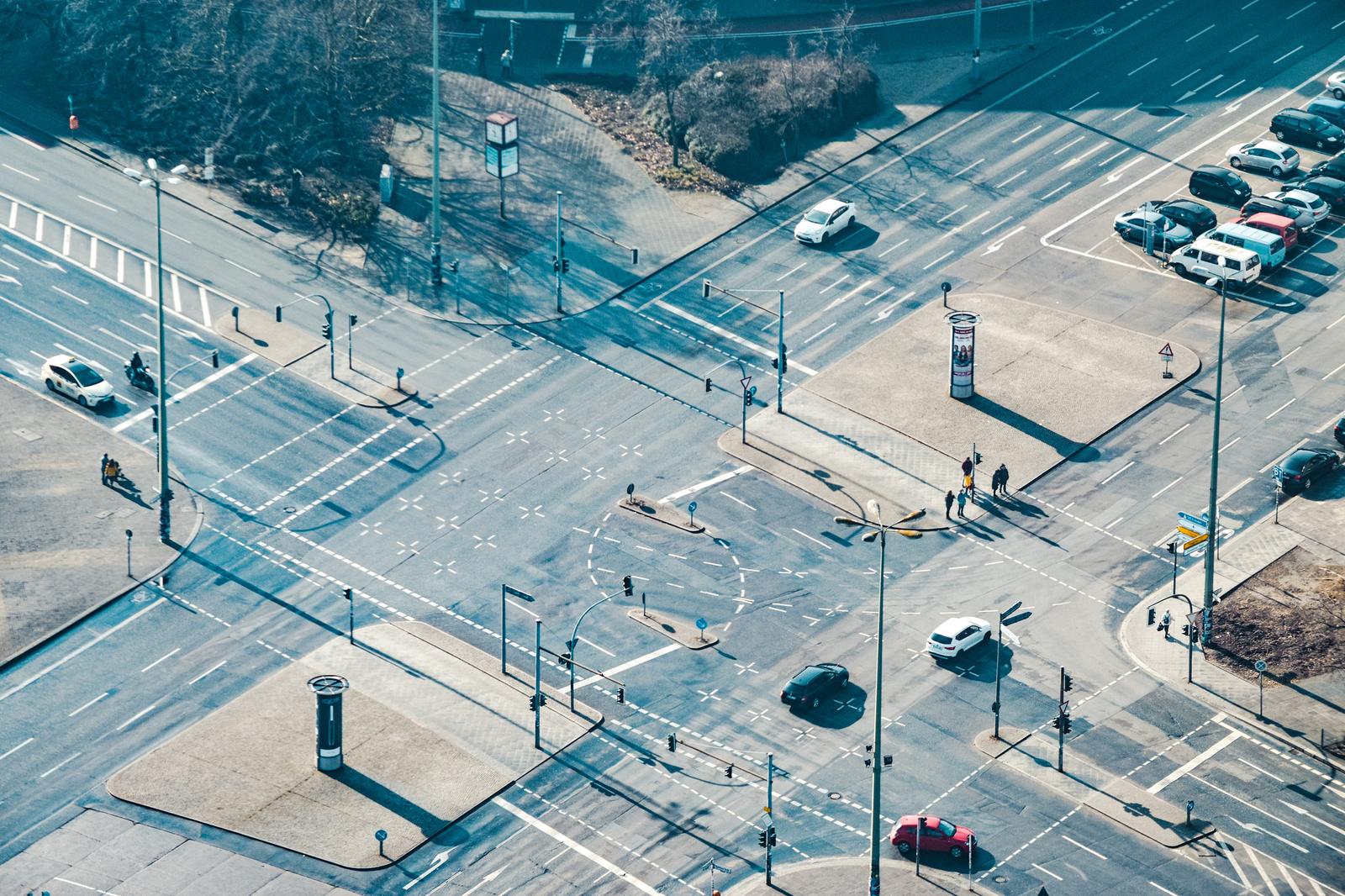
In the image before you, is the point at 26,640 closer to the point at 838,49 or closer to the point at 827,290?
the point at 827,290

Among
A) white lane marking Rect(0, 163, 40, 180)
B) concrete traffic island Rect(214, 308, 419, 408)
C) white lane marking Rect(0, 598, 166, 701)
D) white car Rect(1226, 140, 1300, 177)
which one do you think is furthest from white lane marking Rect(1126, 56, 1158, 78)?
white lane marking Rect(0, 598, 166, 701)

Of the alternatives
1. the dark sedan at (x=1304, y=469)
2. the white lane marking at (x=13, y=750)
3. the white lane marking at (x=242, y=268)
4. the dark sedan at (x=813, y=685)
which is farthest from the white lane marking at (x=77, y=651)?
the dark sedan at (x=1304, y=469)

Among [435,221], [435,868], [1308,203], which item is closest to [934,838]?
[435,868]

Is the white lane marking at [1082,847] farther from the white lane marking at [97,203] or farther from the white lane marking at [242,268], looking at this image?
the white lane marking at [97,203]

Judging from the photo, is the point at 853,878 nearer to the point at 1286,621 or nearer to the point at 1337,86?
the point at 1286,621

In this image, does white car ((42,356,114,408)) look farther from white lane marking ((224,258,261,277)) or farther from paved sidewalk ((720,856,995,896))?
paved sidewalk ((720,856,995,896))

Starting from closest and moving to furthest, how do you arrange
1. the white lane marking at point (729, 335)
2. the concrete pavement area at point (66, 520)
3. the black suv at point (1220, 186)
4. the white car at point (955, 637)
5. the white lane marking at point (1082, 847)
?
the white lane marking at point (1082, 847) < the white car at point (955, 637) < the concrete pavement area at point (66, 520) < the white lane marking at point (729, 335) < the black suv at point (1220, 186)
